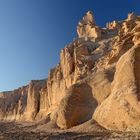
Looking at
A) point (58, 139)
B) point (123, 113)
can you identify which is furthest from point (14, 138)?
point (123, 113)

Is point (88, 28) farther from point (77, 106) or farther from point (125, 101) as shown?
point (125, 101)

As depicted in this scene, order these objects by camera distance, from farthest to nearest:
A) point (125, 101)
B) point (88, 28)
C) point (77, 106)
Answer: point (88, 28)
point (77, 106)
point (125, 101)

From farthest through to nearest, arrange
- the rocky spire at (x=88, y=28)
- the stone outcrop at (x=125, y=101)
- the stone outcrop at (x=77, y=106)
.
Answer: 1. the rocky spire at (x=88, y=28)
2. the stone outcrop at (x=77, y=106)
3. the stone outcrop at (x=125, y=101)

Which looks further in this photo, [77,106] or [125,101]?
[77,106]

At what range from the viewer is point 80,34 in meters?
96.7

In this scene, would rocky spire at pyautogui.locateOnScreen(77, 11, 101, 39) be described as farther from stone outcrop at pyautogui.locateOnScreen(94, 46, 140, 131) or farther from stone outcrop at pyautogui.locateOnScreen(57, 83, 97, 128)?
stone outcrop at pyautogui.locateOnScreen(94, 46, 140, 131)

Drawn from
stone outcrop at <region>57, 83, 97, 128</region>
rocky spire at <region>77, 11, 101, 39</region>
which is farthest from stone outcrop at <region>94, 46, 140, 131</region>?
rocky spire at <region>77, 11, 101, 39</region>

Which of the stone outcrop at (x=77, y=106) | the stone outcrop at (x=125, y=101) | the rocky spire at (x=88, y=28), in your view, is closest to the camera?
the stone outcrop at (x=125, y=101)

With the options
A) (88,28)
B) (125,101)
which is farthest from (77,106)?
(88,28)

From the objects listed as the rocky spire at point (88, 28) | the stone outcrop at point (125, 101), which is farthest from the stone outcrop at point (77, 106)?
the rocky spire at point (88, 28)

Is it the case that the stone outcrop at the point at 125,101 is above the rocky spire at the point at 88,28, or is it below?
below

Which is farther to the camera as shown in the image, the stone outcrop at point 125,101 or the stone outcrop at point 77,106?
the stone outcrop at point 77,106

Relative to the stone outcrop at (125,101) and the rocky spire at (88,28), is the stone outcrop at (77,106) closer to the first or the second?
the stone outcrop at (125,101)

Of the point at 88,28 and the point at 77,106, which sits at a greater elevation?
the point at 88,28
